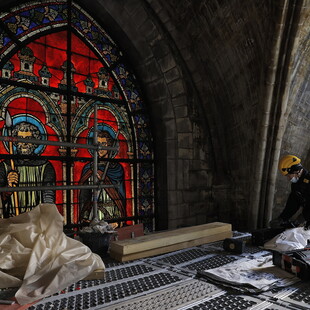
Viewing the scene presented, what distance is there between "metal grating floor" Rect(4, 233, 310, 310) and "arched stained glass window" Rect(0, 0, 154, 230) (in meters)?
1.38

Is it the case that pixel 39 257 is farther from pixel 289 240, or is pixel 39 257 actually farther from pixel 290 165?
pixel 290 165

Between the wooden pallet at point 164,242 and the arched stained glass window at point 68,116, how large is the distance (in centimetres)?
94

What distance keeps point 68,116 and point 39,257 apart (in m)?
2.52

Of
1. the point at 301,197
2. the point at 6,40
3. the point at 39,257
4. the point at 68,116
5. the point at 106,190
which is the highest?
the point at 6,40

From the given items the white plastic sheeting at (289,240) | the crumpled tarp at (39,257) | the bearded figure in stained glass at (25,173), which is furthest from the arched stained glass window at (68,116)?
the white plastic sheeting at (289,240)

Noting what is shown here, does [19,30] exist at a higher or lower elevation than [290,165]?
higher

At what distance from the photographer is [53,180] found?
378 cm

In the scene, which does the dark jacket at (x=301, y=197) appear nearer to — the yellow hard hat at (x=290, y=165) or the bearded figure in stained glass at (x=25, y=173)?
the yellow hard hat at (x=290, y=165)

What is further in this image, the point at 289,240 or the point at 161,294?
the point at 289,240

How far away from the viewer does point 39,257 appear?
172 centimetres

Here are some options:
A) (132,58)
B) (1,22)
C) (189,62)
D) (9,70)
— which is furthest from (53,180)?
(189,62)

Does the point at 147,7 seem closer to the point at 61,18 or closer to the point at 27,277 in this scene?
the point at 61,18

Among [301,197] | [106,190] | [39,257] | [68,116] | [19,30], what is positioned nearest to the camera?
[39,257]

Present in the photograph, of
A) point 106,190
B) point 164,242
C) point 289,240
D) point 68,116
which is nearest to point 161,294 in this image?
point 164,242
